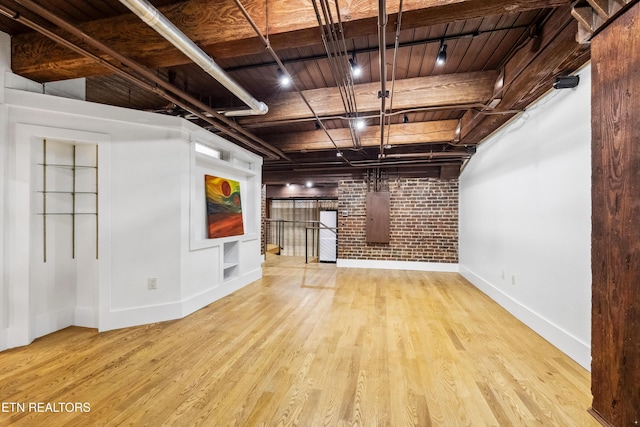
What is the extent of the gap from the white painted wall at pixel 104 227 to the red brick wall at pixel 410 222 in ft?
12.1

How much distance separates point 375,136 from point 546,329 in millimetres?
3106

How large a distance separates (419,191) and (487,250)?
2219 millimetres

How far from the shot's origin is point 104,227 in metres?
2.62

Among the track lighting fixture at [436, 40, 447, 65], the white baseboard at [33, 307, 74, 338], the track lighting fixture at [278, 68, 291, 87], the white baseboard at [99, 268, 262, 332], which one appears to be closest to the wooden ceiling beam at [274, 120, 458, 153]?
the track lighting fixture at [436, 40, 447, 65]

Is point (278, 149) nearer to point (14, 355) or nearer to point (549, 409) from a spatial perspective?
point (14, 355)

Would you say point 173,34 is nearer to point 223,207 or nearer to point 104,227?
point 104,227

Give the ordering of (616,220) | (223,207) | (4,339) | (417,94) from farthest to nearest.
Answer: (223,207), (417,94), (4,339), (616,220)

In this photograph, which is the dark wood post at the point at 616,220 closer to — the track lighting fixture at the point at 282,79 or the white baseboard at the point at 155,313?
the track lighting fixture at the point at 282,79

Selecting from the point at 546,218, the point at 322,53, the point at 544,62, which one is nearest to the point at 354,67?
the point at 322,53

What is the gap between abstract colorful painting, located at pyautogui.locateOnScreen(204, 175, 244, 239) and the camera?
11.7ft

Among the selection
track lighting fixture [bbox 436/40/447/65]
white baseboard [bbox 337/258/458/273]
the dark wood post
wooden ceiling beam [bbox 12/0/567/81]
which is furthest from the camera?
white baseboard [bbox 337/258/458/273]

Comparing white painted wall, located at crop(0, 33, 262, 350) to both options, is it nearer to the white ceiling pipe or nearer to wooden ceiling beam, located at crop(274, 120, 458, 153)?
the white ceiling pipe

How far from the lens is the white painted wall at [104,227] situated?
89.5 inches

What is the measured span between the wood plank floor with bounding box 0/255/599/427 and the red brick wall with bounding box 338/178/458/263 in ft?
9.02
